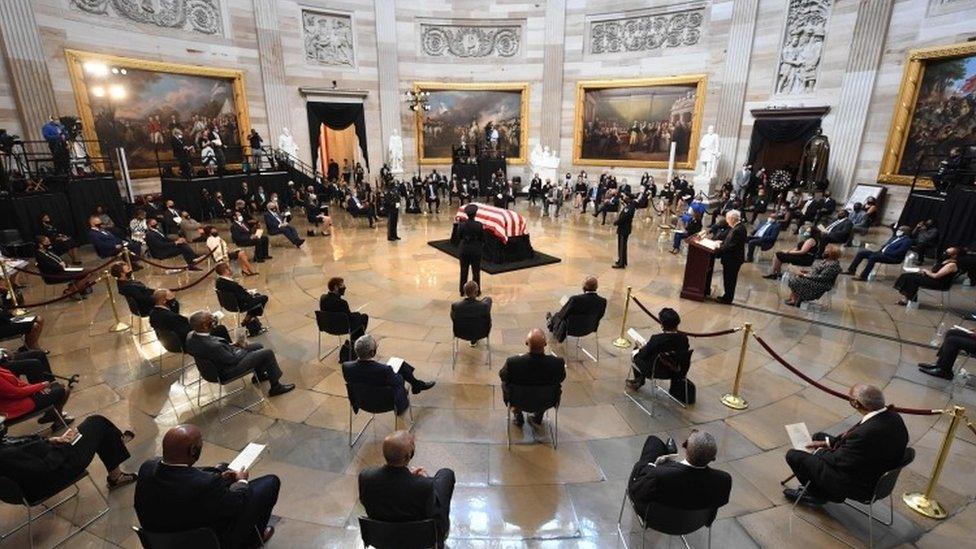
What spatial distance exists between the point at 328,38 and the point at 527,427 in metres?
19.8

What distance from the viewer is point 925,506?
375 centimetres

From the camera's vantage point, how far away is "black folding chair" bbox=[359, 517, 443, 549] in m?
2.66

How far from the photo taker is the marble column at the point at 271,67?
17.6 meters

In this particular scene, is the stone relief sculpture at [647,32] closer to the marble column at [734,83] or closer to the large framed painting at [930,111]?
the marble column at [734,83]

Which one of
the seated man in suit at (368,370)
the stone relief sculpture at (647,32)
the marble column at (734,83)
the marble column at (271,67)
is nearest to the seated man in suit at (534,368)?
the seated man in suit at (368,370)

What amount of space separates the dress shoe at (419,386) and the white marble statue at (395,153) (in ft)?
Answer: 54.5

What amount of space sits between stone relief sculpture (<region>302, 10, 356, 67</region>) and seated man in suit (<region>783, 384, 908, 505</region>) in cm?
2108

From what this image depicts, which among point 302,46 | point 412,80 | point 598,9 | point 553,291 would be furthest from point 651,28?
point 553,291

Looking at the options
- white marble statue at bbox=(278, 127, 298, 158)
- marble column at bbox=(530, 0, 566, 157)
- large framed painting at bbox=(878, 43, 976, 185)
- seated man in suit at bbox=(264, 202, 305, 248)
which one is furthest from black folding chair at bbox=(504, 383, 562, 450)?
marble column at bbox=(530, 0, 566, 157)

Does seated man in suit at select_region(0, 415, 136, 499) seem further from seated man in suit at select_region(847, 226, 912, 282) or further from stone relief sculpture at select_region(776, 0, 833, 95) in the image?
stone relief sculpture at select_region(776, 0, 833, 95)

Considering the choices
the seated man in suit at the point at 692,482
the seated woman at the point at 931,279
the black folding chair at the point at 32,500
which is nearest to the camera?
the seated man in suit at the point at 692,482

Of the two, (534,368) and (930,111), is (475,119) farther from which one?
(534,368)

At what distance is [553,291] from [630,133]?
13.8 m

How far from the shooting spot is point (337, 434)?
4617 millimetres
